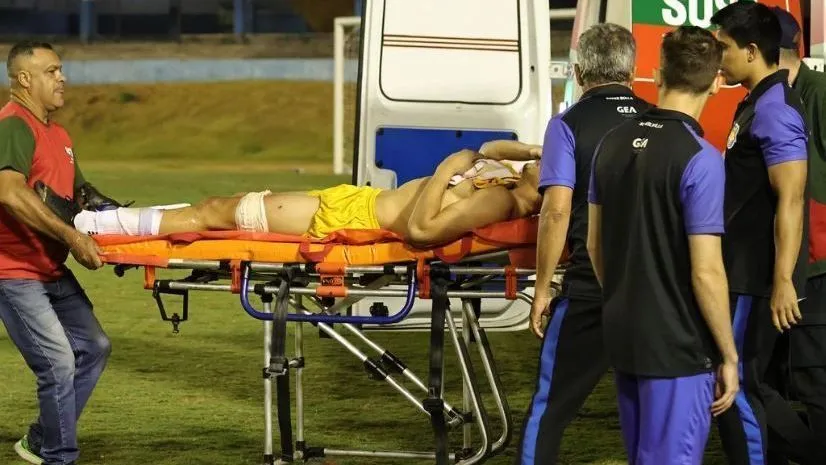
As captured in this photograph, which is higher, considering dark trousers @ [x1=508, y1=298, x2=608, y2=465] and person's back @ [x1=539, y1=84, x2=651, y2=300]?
person's back @ [x1=539, y1=84, x2=651, y2=300]

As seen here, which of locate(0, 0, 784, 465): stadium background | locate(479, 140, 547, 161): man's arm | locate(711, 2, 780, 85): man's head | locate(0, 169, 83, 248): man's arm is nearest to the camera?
locate(711, 2, 780, 85): man's head

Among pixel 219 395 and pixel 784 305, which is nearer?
pixel 784 305

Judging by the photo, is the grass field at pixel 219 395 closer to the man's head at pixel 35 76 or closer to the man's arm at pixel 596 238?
the man's head at pixel 35 76

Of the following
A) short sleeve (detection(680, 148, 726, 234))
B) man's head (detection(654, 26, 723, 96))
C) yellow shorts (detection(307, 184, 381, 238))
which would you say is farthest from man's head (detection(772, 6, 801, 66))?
yellow shorts (detection(307, 184, 381, 238))

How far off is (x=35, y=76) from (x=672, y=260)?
9.28ft

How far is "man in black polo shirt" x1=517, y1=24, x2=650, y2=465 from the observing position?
4.59 metres

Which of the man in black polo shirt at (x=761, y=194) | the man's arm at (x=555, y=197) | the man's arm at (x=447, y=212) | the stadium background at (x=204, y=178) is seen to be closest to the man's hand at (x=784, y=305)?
the man in black polo shirt at (x=761, y=194)

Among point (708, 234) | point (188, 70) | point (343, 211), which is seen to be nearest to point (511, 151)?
point (343, 211)

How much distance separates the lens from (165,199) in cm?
1958

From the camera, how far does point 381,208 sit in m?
6.00

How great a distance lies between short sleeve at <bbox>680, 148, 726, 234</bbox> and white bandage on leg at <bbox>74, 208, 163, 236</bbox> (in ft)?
8.78

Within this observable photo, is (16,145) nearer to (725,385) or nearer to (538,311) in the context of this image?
(538,311)

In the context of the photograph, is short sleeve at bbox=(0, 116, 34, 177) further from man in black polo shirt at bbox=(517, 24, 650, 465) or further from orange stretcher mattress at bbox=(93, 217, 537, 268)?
man in black polo shirt at bbox=(517, 24, 650, 465)

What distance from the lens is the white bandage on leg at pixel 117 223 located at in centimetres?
580
